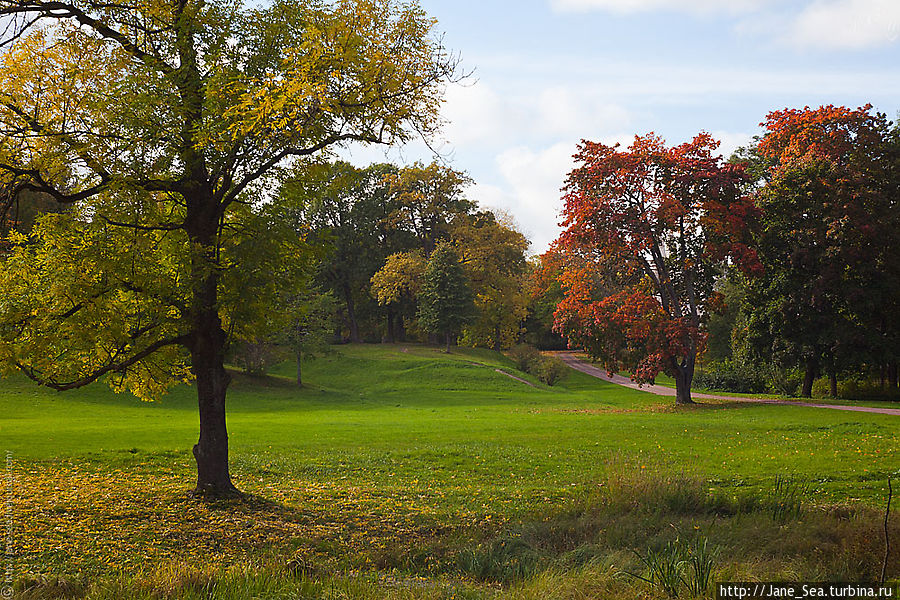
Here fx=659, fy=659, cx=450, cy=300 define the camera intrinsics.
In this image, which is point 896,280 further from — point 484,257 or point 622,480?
point 484,257

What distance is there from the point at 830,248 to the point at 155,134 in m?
25.2

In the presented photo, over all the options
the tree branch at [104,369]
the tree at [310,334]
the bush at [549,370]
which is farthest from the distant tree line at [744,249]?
the tree branch at [104,369]

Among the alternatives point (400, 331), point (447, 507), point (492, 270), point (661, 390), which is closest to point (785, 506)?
point (447, 507)

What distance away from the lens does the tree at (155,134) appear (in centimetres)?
796

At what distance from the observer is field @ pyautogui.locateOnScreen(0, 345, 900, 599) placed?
554 cm

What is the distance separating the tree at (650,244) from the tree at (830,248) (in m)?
2.34

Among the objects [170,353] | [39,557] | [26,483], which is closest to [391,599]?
[39,557]

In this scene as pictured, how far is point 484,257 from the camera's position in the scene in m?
53.4

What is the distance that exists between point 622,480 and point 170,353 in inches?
275

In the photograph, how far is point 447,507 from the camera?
945 cm

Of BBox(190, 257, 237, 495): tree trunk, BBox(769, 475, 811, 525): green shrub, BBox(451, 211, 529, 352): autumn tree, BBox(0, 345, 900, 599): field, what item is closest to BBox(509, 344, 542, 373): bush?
BBox(451, 211, 529, 352): autumn tree

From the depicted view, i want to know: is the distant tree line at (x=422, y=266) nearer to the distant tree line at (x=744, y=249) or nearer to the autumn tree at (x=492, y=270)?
the autumn tree at (x=492, y=270)

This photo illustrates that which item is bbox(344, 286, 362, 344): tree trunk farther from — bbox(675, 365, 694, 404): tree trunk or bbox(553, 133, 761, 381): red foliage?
bbox(675, 365, 694, 404): tree trunk

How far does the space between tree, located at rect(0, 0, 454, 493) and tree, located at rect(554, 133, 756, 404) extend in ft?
57.1
